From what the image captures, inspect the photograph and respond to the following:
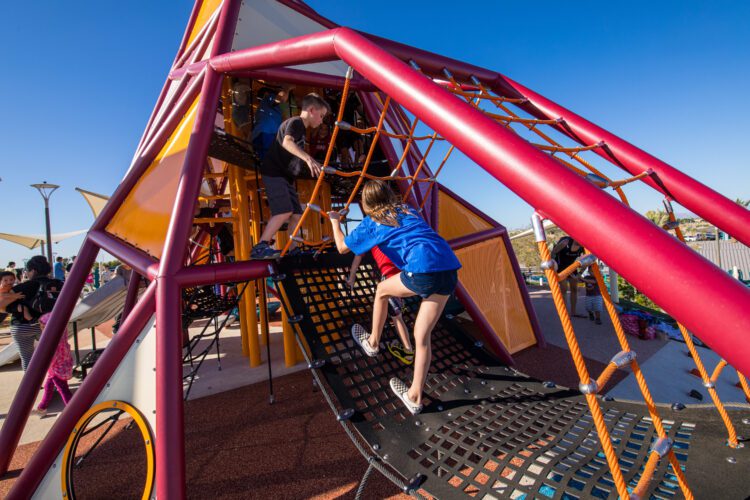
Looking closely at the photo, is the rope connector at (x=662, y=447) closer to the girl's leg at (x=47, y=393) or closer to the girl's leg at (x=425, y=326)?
the girl's leg at (x=425, y=326)

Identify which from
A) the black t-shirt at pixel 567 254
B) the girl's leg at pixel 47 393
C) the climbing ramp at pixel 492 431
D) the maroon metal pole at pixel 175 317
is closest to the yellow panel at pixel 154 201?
the maroon metal pole at pixel 175 317

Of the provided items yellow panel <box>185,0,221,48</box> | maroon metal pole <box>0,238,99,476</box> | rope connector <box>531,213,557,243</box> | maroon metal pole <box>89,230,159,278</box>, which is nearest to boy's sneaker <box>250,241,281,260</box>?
maroon metal pole <box>89,230,159,278</box>

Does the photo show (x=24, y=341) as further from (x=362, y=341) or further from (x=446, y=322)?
(x=446, y=322)

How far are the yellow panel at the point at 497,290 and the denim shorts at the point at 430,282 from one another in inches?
132

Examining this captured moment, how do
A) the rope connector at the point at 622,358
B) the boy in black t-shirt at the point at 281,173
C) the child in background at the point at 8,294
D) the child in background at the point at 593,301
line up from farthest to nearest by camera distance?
1. the child in background at the point at 593,301
2. the child in background at the point at 8,294
3. the boy in black t-shirt at the point at 281,173
4. the rope connector at the point at 622,358

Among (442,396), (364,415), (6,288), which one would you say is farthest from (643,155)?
(6,288)

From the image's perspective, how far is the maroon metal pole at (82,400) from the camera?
2.25 meters

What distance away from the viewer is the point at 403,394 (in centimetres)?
276

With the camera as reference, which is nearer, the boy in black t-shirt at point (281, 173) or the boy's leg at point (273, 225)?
the boy in black t-shirt at point (281, 173)

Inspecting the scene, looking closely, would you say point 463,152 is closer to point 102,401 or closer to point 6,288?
point 102,401

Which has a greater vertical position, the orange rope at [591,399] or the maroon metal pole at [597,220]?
the maroon metal pole at [597,220]

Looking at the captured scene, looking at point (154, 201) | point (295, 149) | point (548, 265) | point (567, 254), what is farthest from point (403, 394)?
point (567, 254)

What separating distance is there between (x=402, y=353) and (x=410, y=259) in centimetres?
145

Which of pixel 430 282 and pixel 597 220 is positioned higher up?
pixel 597 220
